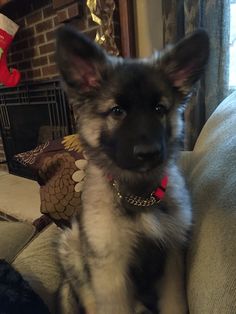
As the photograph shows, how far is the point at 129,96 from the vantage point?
2.81 feet

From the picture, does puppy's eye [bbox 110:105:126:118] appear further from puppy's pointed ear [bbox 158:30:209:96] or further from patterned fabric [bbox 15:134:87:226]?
patterned fabric [bbox 15:134:87:226]

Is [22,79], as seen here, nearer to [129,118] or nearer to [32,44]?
[32,44]

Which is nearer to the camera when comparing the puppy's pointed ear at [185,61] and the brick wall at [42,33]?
the puppy's pointed ear at [185,61]

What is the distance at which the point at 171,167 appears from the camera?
41.1 inches

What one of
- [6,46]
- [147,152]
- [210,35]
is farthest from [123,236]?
[6,46]

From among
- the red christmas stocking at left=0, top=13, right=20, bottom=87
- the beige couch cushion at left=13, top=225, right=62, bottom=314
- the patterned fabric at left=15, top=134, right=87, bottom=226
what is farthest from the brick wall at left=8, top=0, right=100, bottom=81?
the beige couch cushion at left=13, top=225, right=62, bottom=314

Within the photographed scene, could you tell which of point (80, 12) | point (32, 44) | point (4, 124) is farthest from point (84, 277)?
point (4, 124)

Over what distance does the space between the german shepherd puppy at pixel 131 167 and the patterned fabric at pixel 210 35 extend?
2.15ft

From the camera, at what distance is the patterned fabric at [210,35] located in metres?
1.57

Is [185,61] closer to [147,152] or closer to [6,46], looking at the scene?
[147,152]

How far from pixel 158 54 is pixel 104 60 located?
18 centimetres

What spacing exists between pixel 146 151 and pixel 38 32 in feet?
8.24

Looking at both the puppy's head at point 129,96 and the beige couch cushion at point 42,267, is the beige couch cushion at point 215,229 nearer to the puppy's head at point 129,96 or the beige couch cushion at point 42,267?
the puppy's head at point 129,96

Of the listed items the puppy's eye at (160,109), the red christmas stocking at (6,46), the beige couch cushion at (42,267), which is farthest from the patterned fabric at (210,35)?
the red christmas stocking at (6,46)
